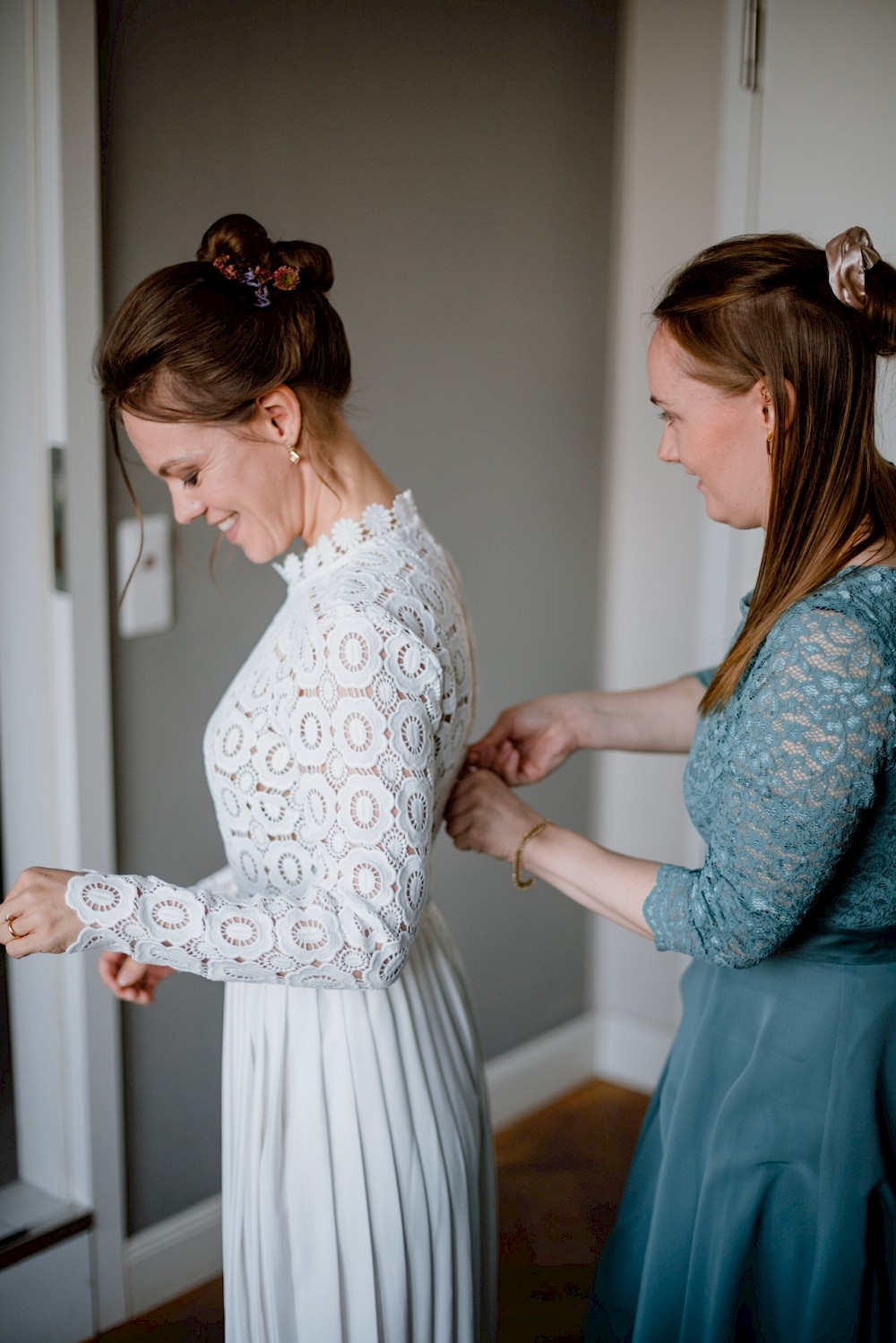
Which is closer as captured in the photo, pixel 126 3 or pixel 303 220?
pixel 126 3

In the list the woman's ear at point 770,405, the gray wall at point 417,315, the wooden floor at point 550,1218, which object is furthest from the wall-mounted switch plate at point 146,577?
the wooden floor at point 550,1218

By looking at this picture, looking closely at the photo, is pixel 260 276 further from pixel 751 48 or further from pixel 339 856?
pixel 751 48

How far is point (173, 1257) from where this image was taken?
7.41 ft

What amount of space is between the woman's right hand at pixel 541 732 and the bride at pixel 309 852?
253 mm

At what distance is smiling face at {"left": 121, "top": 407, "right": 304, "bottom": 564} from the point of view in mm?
1368

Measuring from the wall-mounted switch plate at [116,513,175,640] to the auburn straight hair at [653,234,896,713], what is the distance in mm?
1026

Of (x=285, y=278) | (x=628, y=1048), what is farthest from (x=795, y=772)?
(x=628, y=1048)

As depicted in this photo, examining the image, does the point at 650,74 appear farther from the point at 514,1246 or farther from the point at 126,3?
the point at 514,1246

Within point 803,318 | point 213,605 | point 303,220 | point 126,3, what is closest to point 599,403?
point 303,220

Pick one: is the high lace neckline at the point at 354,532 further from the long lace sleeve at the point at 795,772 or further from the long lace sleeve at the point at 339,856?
the long lace sleeve at the point at 795,772

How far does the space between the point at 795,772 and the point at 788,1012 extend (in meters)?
0.36

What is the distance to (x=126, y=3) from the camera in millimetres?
1861

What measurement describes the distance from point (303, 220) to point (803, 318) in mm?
1183

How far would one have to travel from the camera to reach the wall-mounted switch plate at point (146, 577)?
6.59 ft
